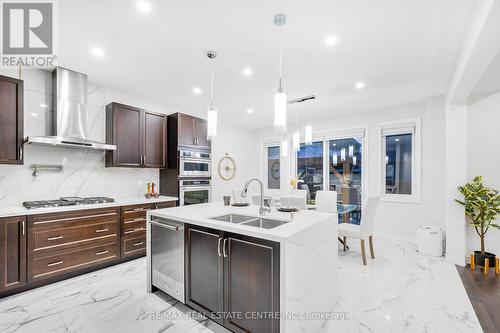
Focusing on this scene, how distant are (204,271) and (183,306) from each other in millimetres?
601

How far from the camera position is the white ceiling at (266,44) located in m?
1.89

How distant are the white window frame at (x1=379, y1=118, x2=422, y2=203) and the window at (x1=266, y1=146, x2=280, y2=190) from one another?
2.55m

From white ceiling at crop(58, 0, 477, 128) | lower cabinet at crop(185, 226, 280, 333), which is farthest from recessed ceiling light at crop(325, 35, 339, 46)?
lower cabinet at crop(185, 226, 280, 333)

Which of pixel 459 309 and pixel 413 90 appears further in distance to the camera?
pixel 413 90

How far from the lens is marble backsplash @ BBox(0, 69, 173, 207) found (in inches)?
114

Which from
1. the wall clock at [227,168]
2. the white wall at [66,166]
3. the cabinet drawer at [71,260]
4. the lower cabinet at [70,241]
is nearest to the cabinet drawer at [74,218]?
the lower cabinet at [70,241]

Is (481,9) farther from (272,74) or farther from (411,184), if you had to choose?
(411,184)

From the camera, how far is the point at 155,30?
2178 mm

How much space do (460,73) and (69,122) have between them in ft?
15.4

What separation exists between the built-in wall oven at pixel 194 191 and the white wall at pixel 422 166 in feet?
10.6

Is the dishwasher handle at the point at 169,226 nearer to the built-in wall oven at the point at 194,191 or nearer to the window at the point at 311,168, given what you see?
the built-in wall oven at the point at 194,191

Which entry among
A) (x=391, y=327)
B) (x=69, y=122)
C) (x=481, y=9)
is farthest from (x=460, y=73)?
(x=69, y=122)

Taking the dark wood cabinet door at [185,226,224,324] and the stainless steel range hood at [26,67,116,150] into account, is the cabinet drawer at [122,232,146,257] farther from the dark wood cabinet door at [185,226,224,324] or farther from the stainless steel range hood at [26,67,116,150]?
the dark wood cabinet door at [185,226,224,324]

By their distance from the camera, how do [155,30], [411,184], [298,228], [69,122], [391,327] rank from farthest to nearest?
[411,184] < [69,122] < [155,30] < [391,327] < [298,228]
